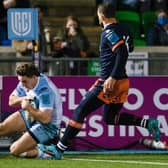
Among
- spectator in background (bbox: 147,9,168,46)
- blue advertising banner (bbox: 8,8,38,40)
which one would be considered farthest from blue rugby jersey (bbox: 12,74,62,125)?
spectator in background (bbox: 147,9,168,46)

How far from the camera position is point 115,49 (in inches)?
463

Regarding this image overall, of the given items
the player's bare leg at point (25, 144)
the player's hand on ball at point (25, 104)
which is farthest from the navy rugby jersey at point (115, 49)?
the player's bare leg at point (25, 144)

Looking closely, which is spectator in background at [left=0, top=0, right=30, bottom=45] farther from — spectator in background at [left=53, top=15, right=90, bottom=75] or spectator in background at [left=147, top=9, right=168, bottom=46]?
spectator in background at [left=147, top=9, right=168, bottom=46]

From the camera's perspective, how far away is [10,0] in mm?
18203

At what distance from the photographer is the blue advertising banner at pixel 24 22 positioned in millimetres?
13852

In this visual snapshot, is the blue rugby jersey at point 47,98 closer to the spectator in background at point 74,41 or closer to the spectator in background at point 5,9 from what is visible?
the spectator in background at point 74,41

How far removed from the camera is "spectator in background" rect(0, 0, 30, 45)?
59.6 feet

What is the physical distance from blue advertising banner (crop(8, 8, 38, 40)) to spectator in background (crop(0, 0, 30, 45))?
13.8ft

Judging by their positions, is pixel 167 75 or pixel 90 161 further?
pixel 167 75

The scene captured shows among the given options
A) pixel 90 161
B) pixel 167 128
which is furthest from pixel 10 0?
pixel 90 161

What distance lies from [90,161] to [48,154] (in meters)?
0.56

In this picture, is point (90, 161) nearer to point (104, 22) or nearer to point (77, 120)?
point (77, 120)

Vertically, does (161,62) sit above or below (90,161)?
above

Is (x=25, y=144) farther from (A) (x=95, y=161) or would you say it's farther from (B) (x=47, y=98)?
(A) (x=95, y=161)
